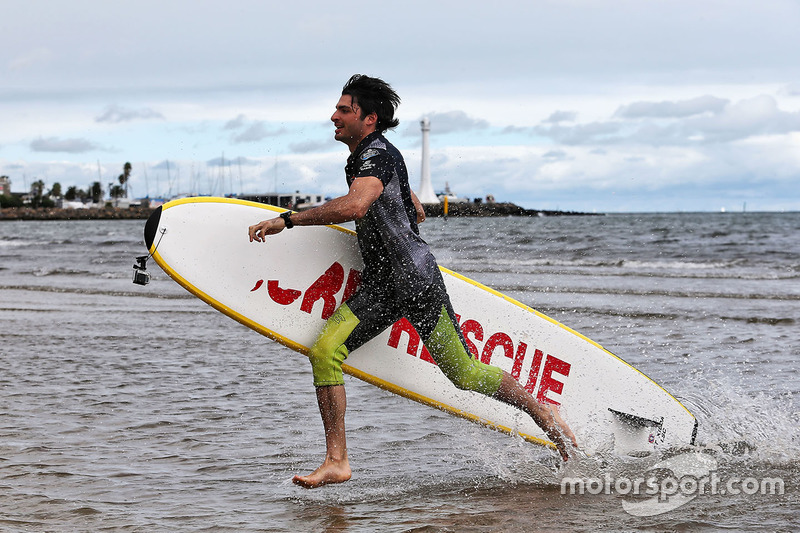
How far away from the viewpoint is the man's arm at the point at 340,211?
136 inches

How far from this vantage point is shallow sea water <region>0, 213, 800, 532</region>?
11.2 feet

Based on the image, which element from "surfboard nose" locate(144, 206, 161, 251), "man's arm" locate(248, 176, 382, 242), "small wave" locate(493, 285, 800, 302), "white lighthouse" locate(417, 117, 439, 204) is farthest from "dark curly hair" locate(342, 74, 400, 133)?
"white lighthouse" locate(417, 117, 439, 204)

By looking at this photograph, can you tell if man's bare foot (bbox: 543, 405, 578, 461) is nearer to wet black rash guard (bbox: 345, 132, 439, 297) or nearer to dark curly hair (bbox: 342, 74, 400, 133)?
wet black rash guard (bbox: 345, 132, 439, 297)

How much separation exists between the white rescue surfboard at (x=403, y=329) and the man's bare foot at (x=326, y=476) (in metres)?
0.73

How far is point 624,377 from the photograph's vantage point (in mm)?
4879

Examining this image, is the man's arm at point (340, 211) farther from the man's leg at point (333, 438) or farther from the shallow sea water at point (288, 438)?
the shallow sea water at point (288, 438)

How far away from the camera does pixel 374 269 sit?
3.74m

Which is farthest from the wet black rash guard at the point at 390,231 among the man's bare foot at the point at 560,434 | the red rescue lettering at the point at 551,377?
the red rescue lettering at the point at 551,377

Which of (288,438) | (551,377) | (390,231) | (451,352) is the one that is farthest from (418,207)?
(288,438)

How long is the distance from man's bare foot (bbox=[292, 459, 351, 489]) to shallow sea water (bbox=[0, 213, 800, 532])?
0.10 metres

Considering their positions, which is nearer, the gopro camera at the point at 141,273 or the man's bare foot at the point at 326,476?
the man's bare foot at the point at 326,476

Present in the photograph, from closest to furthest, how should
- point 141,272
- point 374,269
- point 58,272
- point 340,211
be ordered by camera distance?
point 340,211
point 374,269
point 141,272
point 58,272

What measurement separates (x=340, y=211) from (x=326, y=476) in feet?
3.74

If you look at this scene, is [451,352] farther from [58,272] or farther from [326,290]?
[58,272]
